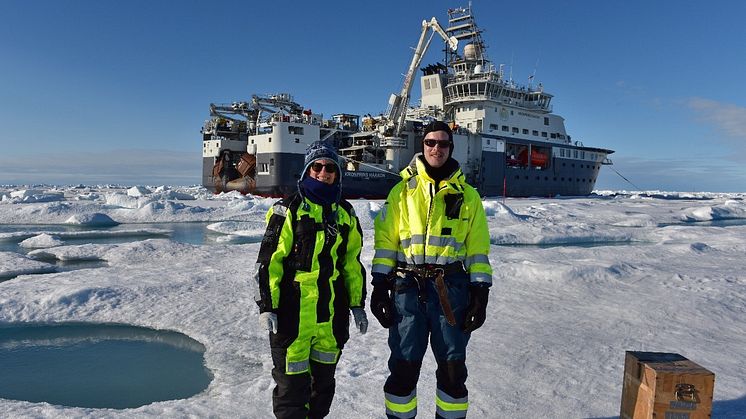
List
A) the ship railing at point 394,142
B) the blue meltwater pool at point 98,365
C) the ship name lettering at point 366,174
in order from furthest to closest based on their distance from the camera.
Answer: the ship railing at point 394,142 < the ship name lettering at point 366,174 < the blue meltwater pool at point 98,365

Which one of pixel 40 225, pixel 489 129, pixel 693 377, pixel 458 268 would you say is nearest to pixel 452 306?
pixel 458 268

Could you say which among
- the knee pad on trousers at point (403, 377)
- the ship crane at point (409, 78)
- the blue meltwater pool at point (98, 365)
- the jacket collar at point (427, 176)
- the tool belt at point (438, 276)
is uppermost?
the ship crane at point (409, 78)

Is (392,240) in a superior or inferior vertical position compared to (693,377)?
superior

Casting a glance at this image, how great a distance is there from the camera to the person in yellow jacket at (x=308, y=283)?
2.25m

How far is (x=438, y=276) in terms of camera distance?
234cm

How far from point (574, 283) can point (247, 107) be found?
28814 mm

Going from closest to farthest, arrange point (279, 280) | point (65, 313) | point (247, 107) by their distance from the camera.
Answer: point (279, 280) → point (65, 313) → point (247, 107)

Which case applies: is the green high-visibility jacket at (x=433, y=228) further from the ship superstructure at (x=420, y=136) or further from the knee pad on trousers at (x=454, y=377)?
the ship superstructure at (x=420, y=136)

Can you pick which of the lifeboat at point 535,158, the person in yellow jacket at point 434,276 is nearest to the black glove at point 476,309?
the person in yellow jacket at point 434,276

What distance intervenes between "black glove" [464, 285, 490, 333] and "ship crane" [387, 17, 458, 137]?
Answer: 2557 centimetres

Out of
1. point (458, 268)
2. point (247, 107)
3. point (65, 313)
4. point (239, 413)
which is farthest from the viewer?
point (247, 107)

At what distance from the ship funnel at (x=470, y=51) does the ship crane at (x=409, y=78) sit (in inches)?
190

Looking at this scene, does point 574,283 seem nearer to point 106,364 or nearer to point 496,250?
point 496,250

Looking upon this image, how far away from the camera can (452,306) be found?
7.77ft
